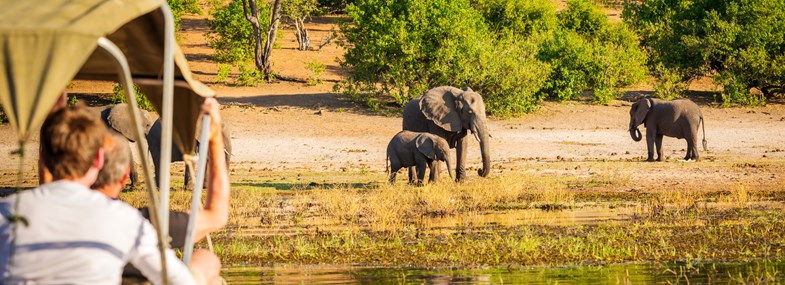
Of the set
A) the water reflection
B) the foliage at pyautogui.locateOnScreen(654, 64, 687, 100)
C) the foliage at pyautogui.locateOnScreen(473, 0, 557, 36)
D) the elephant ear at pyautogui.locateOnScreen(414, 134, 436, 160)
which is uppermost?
the water reflection

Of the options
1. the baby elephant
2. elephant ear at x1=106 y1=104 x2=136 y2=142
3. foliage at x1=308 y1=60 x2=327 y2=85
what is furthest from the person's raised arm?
foliage at x1=308 y1=60 x2=327 y2=85

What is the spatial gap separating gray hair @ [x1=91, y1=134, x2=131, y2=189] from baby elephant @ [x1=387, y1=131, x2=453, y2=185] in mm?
15068

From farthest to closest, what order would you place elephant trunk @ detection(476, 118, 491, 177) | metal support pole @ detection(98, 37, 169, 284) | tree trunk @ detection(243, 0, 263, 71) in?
tree trunk @ detection(243, 0, 263, 71) < elephant trunk @ detection(476, 118, 491, 177) < metal support pole @ detection(98, 37, 169, 284)

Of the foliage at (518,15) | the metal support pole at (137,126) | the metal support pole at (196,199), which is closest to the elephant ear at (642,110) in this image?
the foliage at (518,15)

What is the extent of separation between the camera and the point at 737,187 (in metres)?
18.5

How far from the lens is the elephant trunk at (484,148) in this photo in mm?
21087

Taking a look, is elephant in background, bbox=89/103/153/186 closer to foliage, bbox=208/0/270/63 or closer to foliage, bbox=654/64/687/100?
foliage, bbox=654/64/687/100

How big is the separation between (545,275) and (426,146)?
10.5 m

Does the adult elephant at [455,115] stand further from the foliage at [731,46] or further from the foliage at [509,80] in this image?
the foliage at [731,46]

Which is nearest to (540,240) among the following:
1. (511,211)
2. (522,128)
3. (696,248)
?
(696,248)

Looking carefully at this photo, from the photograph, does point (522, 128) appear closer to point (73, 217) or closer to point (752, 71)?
point (752, 71)

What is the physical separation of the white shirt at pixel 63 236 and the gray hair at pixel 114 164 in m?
0.21

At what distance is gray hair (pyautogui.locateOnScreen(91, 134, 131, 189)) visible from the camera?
5.22 metres

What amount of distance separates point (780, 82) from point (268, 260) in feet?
90.6
